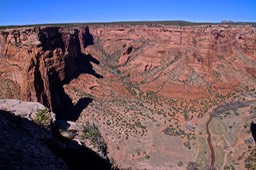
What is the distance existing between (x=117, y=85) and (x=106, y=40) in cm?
4150

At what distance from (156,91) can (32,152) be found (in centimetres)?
5131

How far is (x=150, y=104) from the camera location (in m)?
55.6

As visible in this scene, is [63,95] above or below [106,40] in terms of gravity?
below

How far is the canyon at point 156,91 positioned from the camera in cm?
3819

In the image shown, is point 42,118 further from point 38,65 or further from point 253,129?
point 253,129

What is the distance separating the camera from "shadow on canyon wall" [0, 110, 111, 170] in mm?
9547

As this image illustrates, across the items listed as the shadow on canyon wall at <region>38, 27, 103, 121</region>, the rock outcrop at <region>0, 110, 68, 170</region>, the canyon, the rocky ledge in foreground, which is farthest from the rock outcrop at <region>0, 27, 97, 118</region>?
the rock outcrop at <region>0, 110, 68, 170</region>

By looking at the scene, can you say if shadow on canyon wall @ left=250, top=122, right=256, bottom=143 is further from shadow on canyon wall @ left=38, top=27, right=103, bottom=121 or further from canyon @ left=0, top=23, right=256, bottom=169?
shadow on canyon wall @ left=38, top=27, right=103, bottom=121

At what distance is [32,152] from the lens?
10805mm

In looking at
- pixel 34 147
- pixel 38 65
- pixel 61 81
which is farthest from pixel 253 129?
pixel 34 147

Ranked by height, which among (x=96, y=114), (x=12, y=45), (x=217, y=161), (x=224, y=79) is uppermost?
(x=12, y=45)

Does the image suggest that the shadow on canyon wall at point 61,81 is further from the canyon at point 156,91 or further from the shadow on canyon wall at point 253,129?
the shadow on canyon wall at point 253,129

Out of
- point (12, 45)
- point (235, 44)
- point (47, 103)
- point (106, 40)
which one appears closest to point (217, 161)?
point (47, 103)

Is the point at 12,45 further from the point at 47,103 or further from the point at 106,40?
the point at 106,40
